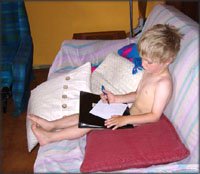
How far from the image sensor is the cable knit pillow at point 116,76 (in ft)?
5.98

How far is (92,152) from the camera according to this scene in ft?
4.27

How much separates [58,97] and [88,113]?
0.90 feet

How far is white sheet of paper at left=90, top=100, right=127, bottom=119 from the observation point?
5.16ft

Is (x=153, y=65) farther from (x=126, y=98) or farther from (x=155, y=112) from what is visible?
(x=126, y=98)

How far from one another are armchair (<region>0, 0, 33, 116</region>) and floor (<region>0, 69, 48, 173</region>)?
9 cm

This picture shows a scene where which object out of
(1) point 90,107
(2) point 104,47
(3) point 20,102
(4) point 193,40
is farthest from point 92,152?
(3) point 20,102

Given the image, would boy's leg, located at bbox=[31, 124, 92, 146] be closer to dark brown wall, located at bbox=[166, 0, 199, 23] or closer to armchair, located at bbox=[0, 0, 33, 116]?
armchair, located at bbox=[0, 0, 33, 116]

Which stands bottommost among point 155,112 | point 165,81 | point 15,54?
point 15,54

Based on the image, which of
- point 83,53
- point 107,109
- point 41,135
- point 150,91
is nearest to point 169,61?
point 150,91

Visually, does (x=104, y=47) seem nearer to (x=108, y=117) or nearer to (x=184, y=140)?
(x=108, y=117)

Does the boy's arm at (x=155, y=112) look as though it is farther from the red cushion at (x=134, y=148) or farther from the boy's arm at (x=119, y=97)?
the boy's arm at (x=119, y=97)

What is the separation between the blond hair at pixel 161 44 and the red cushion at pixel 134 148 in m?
0.31

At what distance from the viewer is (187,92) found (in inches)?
53.1

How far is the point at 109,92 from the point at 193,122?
566 millimetres
